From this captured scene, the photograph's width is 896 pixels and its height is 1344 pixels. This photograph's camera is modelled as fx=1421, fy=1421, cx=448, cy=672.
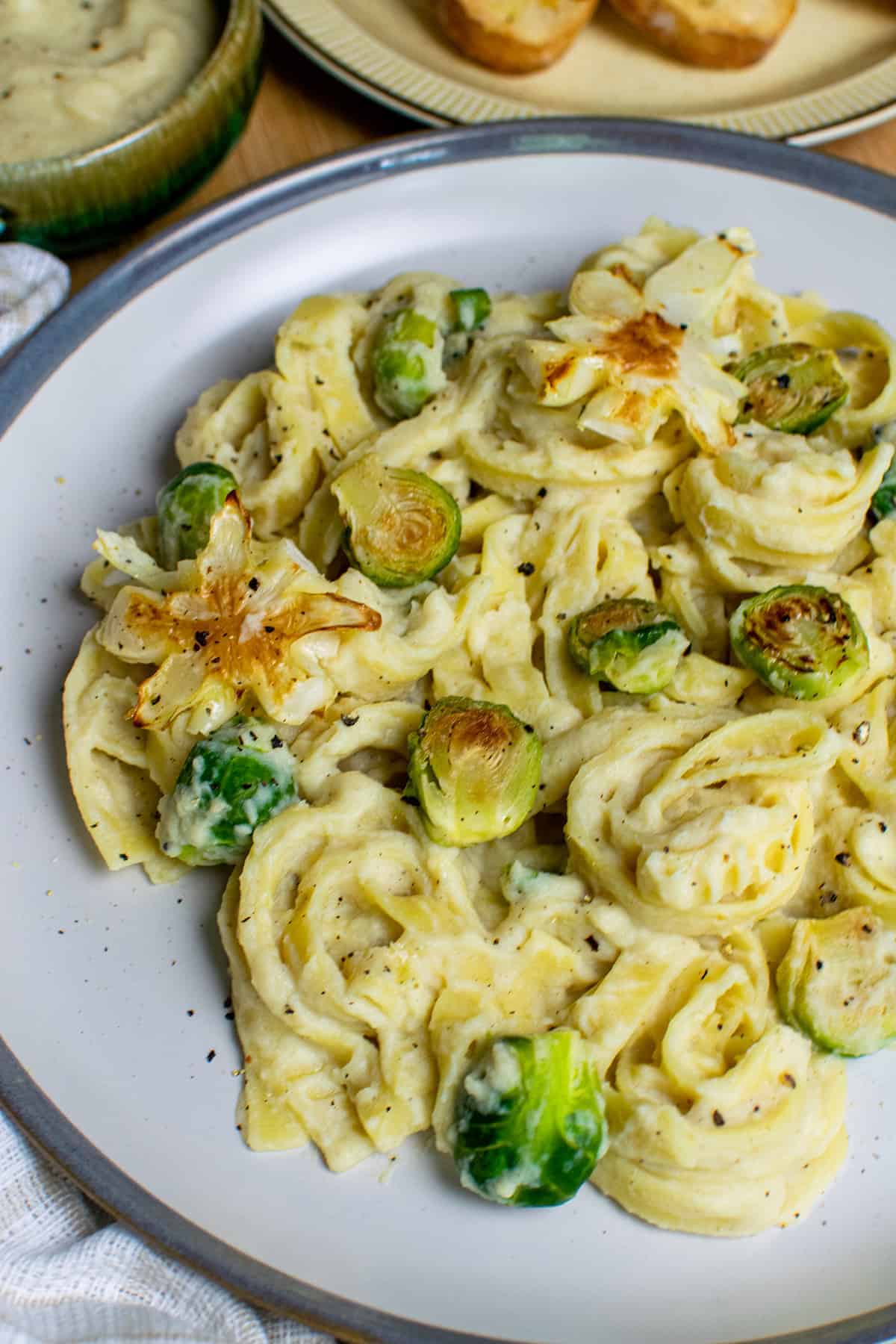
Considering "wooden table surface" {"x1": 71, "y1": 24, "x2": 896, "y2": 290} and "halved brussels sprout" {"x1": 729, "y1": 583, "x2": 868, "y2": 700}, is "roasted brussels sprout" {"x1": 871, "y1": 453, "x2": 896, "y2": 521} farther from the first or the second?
"wooden table surface" {"x1": 71, "y1": 24, "x2": 896, "y2": 290}

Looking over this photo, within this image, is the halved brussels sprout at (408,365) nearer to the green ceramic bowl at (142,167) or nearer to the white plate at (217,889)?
the white plate at (217,889)

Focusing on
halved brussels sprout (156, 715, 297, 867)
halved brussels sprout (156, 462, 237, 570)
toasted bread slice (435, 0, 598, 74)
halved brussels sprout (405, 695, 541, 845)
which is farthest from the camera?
toasted bread slice (435, 0, 598, 74)

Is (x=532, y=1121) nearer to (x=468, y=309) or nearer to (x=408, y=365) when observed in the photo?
(x=408, y=365)

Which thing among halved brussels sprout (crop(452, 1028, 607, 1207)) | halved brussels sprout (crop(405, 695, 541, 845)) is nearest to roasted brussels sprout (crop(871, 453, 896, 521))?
halved brussels sprout (crop(405, 695, 541, 845))

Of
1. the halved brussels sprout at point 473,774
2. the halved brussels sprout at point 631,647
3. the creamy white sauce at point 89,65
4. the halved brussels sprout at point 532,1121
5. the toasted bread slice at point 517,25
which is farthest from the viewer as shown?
the toasted bread slice at point 517,25

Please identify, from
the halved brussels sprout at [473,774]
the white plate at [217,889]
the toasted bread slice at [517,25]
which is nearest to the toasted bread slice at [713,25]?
the toasted bread slice at [517,25]
